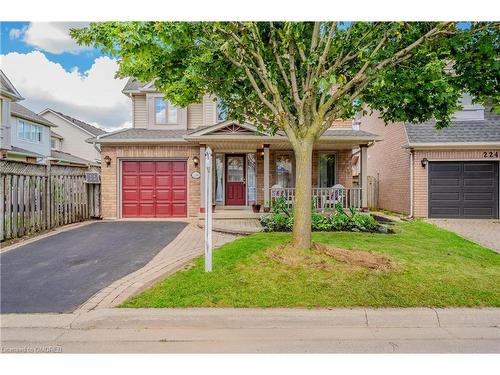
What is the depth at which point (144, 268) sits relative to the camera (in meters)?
5.34

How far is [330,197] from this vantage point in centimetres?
1094

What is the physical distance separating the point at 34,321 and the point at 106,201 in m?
8.80

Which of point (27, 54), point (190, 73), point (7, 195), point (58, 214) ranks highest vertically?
point (27, 54)

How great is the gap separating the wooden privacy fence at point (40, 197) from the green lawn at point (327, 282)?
→ 5.05 metres

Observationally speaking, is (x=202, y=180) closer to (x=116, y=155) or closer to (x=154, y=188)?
(x=154, y=188)

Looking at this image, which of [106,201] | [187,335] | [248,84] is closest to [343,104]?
[248,84]

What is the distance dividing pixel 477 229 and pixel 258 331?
9124 mm

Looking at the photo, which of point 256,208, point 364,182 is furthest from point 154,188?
point 364,182

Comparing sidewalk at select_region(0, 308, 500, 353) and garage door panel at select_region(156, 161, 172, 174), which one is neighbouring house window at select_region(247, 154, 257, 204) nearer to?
garage door panel at select_region(156, 161, 172, 174)

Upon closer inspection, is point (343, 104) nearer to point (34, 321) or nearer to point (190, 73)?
point (190, 73)

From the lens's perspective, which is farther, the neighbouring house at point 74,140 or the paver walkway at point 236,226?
the neighbouring house at point 74,140

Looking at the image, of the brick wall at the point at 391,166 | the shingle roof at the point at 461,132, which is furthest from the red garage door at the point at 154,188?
the shingle roof at the point at 461,132

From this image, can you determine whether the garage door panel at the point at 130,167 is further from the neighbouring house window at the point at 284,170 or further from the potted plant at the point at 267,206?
the neighbouring house window at the point at 284,170

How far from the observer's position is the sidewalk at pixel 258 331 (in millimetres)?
3125
